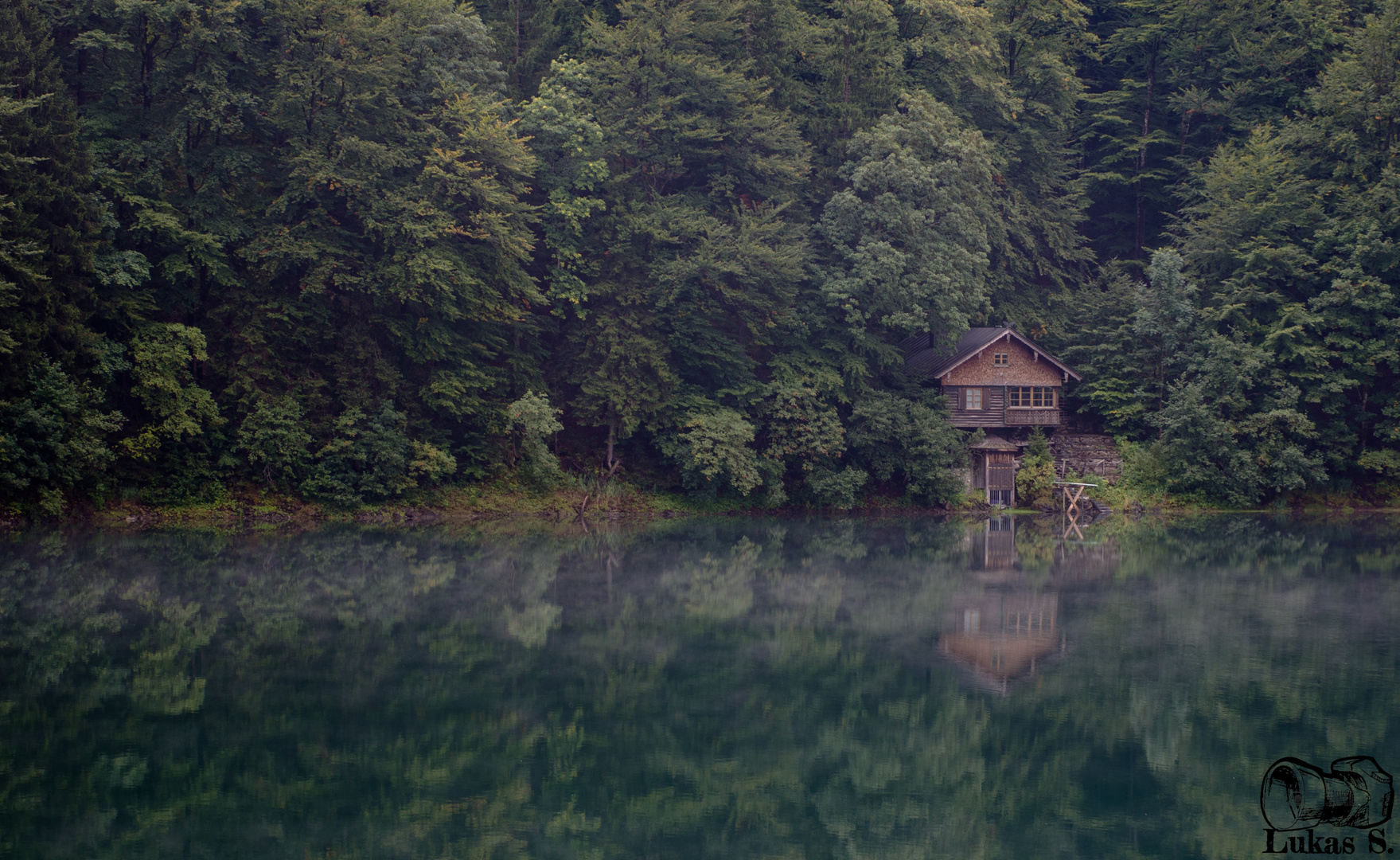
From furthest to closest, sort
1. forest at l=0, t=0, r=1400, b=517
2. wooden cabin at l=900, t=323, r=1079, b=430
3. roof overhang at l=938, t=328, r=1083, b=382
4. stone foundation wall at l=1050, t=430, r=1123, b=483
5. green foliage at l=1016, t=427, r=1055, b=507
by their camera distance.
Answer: wooden cabin at l=900, t=323, r=1079, b=430, roof overhang at l=938, t=328, r=1083, b=382, stone foundation wall at l=1050, t=430, r=1123, b=483, green foliage at l=1016, t=427, r=1055, b=507, forest at l=0, t=0, r=1400, b=517

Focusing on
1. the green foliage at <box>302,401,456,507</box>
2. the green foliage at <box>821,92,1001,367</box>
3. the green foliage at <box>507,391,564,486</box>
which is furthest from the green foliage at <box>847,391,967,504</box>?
the green foliage at <box>302,401,456,507</box>

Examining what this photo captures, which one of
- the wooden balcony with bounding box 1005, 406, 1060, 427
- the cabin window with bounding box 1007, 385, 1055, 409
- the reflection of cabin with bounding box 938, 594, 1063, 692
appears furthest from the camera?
the cabin window with bounding box 1007, 385, 1055, 409

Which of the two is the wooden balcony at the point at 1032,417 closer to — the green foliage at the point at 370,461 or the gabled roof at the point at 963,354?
A: the gabled roof at the point at 963,354

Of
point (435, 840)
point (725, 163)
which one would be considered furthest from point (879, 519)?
point (435, 840)

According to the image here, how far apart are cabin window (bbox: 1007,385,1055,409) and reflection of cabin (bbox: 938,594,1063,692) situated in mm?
22090

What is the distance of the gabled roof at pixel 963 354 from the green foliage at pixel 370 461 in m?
19.2

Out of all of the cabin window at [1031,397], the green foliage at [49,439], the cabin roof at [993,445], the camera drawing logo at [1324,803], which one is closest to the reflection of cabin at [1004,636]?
the camera drawing logo at [1324,803]

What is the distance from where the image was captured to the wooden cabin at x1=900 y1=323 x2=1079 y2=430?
140 ft

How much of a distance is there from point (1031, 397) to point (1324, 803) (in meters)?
33.4

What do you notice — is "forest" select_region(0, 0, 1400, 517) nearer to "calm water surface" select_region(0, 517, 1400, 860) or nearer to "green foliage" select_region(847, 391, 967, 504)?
"green foliage" select_region(847, 391, 967, 504)

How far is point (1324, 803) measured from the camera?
1132 centimetres

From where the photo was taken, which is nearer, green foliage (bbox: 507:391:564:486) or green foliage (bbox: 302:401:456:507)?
green foliage (bbox: 302:401:456:507)

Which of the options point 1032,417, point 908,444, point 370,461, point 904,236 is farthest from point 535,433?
point 1032,417

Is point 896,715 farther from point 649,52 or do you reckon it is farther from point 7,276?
point 649,52
